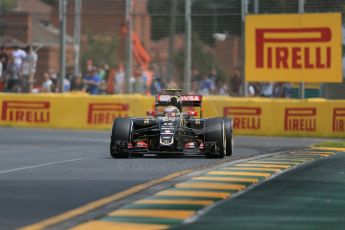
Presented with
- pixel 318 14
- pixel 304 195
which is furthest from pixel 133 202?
pixel 318 14

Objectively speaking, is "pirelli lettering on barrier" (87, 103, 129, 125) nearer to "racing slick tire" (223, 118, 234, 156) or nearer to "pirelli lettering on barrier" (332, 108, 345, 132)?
"pirelli lettering on barrier" (332, 108, 345, 132)

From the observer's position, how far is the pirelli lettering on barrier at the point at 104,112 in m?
28.3

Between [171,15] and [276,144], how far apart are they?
743 cm

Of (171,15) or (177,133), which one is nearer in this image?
(177,133)

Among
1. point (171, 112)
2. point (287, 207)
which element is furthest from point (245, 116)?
point (287, 207)

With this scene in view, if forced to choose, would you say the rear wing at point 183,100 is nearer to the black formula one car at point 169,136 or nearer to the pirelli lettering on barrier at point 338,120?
the black formula one car at point 169,136

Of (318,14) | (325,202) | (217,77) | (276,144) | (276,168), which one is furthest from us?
(217,77)

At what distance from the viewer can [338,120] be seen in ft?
85.6

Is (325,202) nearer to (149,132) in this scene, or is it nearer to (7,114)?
(149,132)

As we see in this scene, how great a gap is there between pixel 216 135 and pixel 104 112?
475 inches

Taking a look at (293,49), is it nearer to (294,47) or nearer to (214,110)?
(294,47)

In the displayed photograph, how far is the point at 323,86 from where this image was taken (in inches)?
1166

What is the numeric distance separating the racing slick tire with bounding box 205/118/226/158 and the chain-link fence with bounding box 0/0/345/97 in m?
10.2

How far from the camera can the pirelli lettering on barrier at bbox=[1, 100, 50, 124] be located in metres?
28.8
